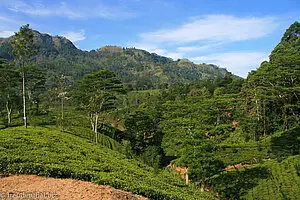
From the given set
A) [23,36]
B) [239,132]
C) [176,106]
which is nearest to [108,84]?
[176,106]

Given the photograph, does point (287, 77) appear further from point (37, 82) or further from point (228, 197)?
point (37, 82)

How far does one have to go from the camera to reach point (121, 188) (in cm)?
780

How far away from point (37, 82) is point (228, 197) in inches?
1054

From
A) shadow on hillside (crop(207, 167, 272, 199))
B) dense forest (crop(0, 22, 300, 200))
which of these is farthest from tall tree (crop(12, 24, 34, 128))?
shadow on hillside (crop(207, 167, 272, 199))

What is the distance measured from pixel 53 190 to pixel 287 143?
2322cm

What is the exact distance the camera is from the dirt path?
644 centimetres

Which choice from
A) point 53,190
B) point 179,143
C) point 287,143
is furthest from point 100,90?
point 53,190

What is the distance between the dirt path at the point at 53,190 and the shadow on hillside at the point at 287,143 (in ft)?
65.6

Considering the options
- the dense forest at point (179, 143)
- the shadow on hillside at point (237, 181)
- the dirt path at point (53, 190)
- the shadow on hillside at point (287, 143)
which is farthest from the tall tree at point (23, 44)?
the shadow on hillside at point (287, 143)

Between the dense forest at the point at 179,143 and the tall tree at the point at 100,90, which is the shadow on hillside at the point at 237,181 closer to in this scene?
the dense forest at the point at 179,143

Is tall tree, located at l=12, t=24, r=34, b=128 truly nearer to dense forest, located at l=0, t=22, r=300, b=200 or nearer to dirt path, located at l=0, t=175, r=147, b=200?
dense forest, located at l=0, t=22, r=300, b=200

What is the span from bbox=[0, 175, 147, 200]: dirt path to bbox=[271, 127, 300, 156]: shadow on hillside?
1998 centimetres

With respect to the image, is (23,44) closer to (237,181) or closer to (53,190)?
(53,190)

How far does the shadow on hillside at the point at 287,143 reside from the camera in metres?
22.6
